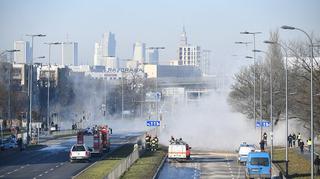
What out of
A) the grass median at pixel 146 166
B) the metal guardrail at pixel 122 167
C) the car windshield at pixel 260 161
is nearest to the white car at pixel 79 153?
the metal guardrail at pixel 122 167

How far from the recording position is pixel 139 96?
199m

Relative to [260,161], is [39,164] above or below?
below

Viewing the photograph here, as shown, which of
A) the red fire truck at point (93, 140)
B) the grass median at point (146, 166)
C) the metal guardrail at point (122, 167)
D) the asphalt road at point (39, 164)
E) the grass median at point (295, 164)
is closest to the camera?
the metal guardrail at point (122, 167)

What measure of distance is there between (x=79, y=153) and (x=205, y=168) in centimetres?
1084

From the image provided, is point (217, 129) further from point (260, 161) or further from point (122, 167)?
point (122, 167)

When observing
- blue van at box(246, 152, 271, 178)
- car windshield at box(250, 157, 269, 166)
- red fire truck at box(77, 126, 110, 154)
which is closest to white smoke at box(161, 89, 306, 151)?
red fire truck at box(77, 126, 110, 154)

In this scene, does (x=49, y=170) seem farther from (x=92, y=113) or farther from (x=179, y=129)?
(x=92, y=113)

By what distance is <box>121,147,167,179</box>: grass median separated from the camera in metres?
48.8

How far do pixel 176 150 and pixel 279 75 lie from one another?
38.4 meters

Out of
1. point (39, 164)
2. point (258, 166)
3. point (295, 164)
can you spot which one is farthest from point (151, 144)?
point (258, 166)

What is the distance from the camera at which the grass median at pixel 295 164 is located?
4991cm

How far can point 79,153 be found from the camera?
63562 millimetres

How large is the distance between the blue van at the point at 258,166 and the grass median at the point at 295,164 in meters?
1.65

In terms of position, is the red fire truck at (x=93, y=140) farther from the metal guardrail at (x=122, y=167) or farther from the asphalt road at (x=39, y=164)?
the metal guardrail at (x=122, y=167)
